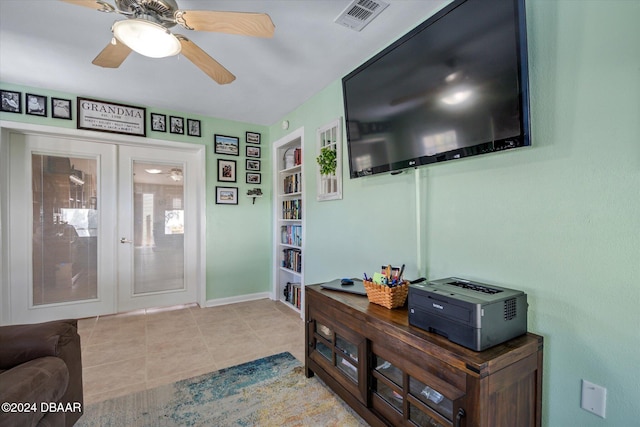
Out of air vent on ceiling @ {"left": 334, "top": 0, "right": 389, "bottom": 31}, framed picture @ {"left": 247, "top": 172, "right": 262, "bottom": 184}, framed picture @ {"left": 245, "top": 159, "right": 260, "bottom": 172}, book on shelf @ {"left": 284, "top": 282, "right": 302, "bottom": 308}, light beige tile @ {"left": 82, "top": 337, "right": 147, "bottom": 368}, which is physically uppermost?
air vent on ceiling @ {"left": 334, "top": 0, "right": 389, "bottom": 31}

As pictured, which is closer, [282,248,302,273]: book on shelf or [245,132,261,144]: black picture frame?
[282,248,302,273]: book on shelf

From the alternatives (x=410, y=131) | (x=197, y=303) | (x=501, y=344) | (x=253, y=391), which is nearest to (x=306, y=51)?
(x=410, y=131)

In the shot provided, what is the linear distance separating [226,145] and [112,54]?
2.04m

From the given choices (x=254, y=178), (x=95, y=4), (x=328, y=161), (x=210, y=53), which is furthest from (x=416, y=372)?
(x=254, y=178)

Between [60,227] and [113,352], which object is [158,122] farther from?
[113,352]

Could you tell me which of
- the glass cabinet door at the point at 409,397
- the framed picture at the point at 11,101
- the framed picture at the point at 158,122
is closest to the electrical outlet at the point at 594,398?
the glass cabinet door at the point at 409,397

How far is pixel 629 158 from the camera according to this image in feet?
3.52

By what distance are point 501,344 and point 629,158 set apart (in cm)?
82

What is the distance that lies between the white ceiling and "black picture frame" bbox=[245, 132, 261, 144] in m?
0.66

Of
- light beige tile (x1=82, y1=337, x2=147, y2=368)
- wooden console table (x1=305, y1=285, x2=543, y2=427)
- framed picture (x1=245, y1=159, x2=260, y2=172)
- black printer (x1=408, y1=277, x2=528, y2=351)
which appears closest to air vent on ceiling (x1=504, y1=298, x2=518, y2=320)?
black printer (x1=408, y1=277, x2=528, y2=351)

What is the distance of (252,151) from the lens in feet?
13.0

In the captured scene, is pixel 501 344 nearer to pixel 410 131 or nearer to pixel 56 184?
pixel 410 131

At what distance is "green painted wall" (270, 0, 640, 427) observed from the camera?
3.58ft

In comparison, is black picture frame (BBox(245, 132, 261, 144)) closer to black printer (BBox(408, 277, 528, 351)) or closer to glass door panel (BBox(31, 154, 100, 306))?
glass door panel (BBox(31, 154, 100, 306))
